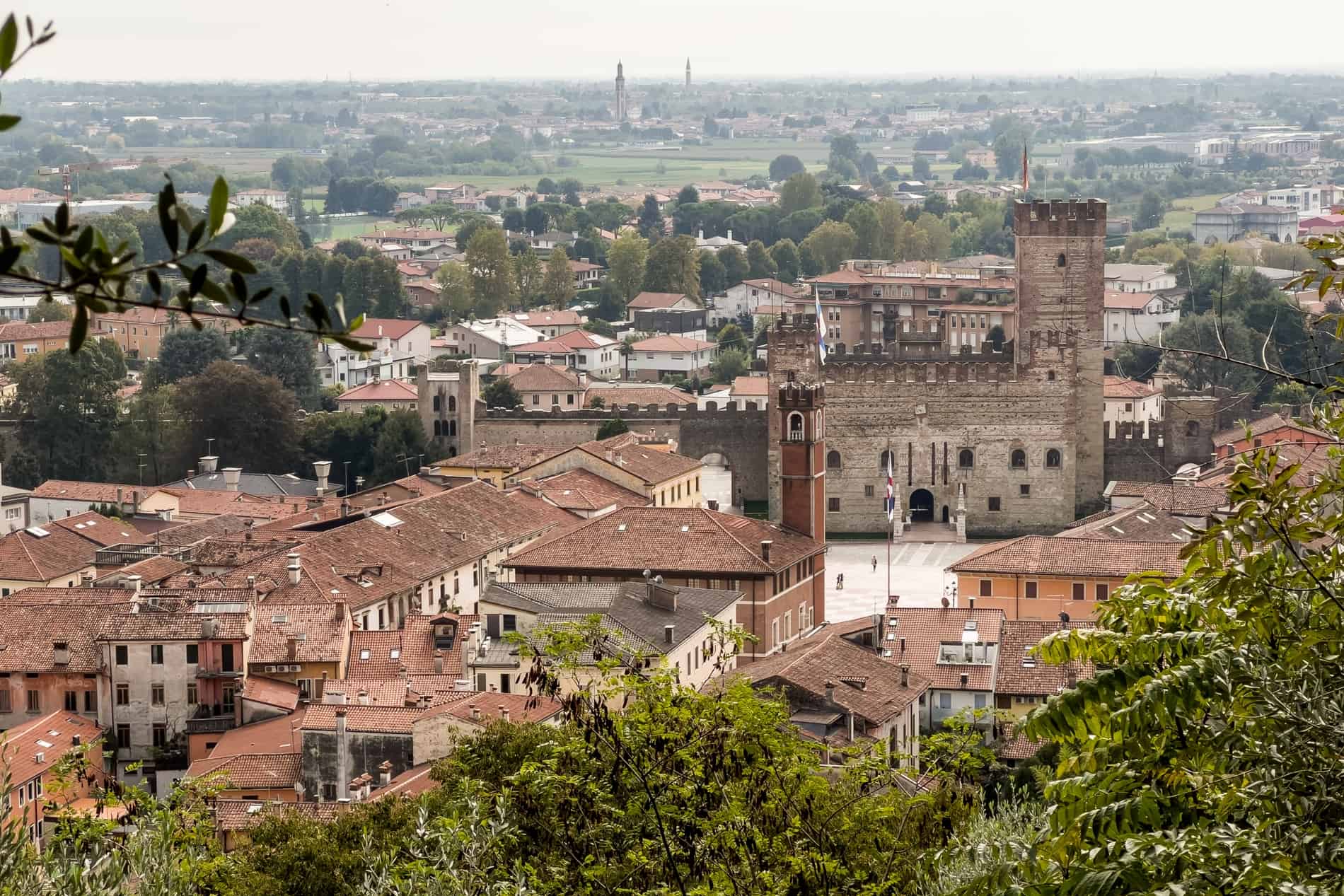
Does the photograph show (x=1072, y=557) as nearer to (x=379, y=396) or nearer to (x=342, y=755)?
(x=342, y=755)

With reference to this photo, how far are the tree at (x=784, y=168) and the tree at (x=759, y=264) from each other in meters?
79.5

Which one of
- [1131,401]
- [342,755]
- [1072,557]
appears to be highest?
[342,755]

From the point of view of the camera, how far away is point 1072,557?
111 feet

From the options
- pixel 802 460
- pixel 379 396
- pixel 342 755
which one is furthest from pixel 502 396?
pixel 342 755

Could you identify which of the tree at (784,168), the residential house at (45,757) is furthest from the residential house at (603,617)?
the tree at (784,168)

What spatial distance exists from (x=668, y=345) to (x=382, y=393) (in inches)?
689

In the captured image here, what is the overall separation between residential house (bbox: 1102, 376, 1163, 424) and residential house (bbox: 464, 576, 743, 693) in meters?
28.1

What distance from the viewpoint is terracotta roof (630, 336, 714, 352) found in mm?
74125

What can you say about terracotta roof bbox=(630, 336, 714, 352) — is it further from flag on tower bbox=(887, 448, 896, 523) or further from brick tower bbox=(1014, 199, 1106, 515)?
flag on tower bbox=(887, 448, 896, 523)

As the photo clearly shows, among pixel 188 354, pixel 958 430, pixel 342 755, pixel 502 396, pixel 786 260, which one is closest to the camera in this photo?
pixel 342 755

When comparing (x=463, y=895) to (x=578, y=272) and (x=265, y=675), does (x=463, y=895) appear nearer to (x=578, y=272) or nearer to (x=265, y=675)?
(x=265, y=675)

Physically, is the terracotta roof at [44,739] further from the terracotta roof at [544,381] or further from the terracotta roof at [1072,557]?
the terracotta roof at [544,381]

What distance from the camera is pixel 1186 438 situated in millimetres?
47344

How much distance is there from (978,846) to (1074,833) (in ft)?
8.40
